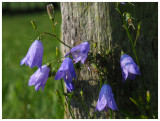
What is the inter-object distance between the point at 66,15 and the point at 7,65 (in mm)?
2805

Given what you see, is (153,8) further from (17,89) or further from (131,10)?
(17,89)

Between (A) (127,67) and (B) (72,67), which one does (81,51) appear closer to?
(B) (72,67)

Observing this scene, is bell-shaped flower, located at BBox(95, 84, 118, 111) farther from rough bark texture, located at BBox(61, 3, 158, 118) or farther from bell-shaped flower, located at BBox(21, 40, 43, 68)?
bell-shaped flower, located at BBox(21, 40, 43, 68)

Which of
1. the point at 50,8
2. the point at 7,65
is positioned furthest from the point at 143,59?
the point at 7,65

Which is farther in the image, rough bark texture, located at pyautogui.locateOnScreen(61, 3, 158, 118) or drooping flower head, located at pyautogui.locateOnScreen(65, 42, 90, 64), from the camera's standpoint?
rough bark texture, located at pyautogui.locateOnScreen(61, 3, 158, 118)

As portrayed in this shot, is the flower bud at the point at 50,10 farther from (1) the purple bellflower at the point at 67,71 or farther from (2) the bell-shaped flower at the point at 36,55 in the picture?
(1) the purple bellflower at the point at 67,71

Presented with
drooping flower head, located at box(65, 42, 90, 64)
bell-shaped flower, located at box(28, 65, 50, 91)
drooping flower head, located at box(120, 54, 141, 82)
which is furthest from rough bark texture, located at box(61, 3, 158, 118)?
bell-shaped flower, located at box(28, 65, 50, 91)

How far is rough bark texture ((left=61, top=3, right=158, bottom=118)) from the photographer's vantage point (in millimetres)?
1987

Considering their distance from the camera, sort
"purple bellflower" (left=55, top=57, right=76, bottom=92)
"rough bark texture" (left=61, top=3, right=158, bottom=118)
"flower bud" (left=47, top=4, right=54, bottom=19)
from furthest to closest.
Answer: "rough bark texture" (left=61, top=3, right=158, bottom=118)
"flower bud" (left=47, top=4, right=54, bottom=19)
"purple bellflower" (left=55, top=57, right=76, bottom=92)

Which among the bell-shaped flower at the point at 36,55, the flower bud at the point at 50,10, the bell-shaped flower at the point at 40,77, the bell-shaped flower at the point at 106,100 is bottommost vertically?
the bell-shaped flower at the point at 106,100

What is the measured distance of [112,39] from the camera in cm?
200

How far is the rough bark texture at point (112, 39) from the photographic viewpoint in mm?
1987

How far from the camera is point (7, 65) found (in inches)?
181

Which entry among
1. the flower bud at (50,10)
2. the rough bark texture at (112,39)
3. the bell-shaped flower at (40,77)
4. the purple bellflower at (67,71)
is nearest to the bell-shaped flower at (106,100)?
the rough bark texture at (112,39)
